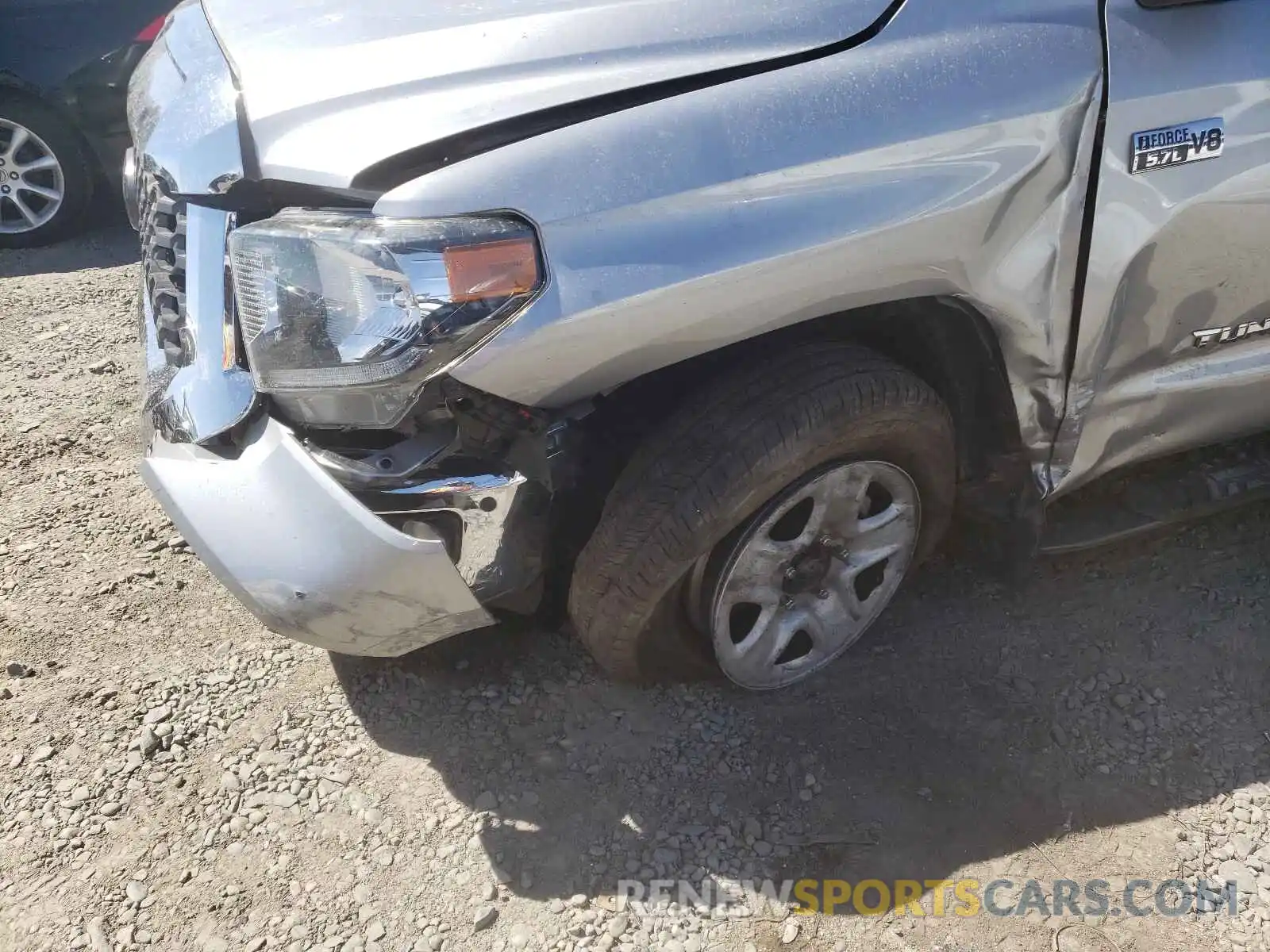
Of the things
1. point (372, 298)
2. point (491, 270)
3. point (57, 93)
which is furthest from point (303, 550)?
point (57, 93)

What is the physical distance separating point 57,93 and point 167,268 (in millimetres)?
3271

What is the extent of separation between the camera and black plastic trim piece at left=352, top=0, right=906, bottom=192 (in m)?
1.66

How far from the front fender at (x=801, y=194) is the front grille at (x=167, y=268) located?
0.71 m

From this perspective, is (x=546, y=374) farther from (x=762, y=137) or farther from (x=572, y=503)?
(x=762, y=137)

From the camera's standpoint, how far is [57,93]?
4.68 m

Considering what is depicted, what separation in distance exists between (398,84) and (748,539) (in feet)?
3.50

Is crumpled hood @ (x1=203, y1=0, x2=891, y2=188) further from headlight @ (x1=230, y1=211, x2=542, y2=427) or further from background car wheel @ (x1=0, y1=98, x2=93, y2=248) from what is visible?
background car wheel @ (x1=0, y1=98, x2=93, y2=248)

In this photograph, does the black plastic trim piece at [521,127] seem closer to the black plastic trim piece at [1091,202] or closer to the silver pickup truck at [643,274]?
the silver pickup truck at [643,274]

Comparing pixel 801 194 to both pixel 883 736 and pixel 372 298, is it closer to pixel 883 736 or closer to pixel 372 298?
pixel 372 298

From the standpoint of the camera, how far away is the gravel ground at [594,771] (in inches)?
76.6

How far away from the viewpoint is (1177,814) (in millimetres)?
2154

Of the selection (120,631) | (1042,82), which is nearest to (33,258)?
(120,631)

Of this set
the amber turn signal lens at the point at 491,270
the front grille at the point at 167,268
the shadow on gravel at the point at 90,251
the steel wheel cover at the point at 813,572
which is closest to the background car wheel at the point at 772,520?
the steel wheel cover at the point at 813,572

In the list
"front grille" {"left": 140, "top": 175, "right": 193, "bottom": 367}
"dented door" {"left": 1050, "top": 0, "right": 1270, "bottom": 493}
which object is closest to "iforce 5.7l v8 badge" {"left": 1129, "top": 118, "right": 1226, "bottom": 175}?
"dented door" {"left": 1050, "top": 0, "right": 1270, "bottom": 493}
